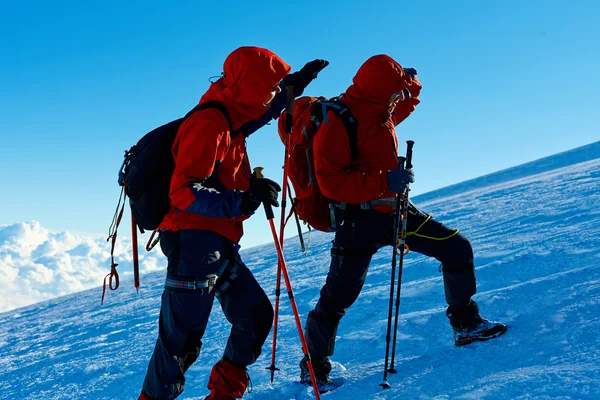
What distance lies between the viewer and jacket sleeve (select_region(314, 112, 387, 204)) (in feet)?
11.3

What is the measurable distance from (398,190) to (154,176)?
1636 mm

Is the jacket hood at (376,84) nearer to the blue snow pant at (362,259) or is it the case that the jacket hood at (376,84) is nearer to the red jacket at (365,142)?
the red jacket at (365,142)

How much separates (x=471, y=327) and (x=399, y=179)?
121 centimetres

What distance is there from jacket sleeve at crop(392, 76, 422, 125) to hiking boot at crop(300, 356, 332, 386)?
2.07 m

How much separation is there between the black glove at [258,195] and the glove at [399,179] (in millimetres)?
870

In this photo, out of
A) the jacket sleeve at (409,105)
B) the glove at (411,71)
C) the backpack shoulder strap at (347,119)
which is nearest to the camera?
the backpack shoulder strap at (347,119)

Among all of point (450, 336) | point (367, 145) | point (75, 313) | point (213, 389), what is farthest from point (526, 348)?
point (75, 313)

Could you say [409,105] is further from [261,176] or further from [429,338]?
[429,338]

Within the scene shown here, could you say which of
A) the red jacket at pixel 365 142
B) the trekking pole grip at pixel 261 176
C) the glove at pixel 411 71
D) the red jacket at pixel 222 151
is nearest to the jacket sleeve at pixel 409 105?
the glove at pixel 411 71

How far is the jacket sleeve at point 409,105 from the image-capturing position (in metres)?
4.26

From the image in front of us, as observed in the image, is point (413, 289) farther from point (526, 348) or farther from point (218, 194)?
point (218, 194)

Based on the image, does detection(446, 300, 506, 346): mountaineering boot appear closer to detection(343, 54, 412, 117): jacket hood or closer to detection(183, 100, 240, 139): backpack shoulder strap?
detection(343, 54, 412, 117): jacket hood

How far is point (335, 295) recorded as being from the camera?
3.66m

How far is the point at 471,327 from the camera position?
3.58 metres
